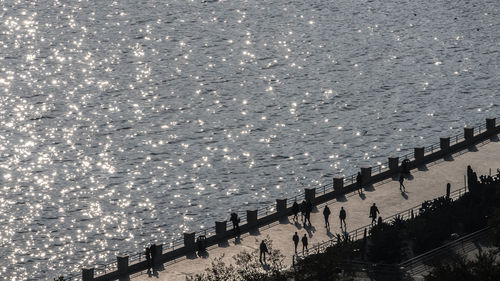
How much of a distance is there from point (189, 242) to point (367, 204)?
36.1 ft

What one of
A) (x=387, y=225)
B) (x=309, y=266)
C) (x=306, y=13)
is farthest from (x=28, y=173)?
(x=306, y=13)

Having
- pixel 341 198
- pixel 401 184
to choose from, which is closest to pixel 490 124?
pixel 401 184

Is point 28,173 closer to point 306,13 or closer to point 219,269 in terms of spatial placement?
point 219,269

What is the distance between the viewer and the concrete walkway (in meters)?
73.0

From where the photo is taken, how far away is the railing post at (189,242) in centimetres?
7431

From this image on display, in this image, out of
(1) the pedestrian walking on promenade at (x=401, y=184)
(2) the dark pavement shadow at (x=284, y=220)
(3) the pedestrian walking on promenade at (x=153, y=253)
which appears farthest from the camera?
(1) the pedestrian walking on promenade at (x=401, y=184)

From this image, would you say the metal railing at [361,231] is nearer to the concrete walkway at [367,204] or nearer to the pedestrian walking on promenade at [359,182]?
the concrete walkway at [367,204]

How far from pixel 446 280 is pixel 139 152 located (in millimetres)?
67453

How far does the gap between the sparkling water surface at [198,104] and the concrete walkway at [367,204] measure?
75.0ft

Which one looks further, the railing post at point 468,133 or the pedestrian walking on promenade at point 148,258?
the railing post at point 468,133

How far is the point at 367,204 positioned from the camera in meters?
79.9

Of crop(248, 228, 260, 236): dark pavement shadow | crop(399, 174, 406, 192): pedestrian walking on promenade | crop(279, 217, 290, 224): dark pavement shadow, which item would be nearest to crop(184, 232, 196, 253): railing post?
crop(248, 228, 260, 236): dark pavement shadow

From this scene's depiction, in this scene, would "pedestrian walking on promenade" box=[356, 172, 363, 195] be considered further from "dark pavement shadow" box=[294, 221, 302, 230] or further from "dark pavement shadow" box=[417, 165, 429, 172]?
"dark pavement shadow" box=[294, 221, 302, 230]

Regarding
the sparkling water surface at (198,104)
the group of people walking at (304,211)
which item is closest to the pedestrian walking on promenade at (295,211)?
the group of people walking at (304,211)
